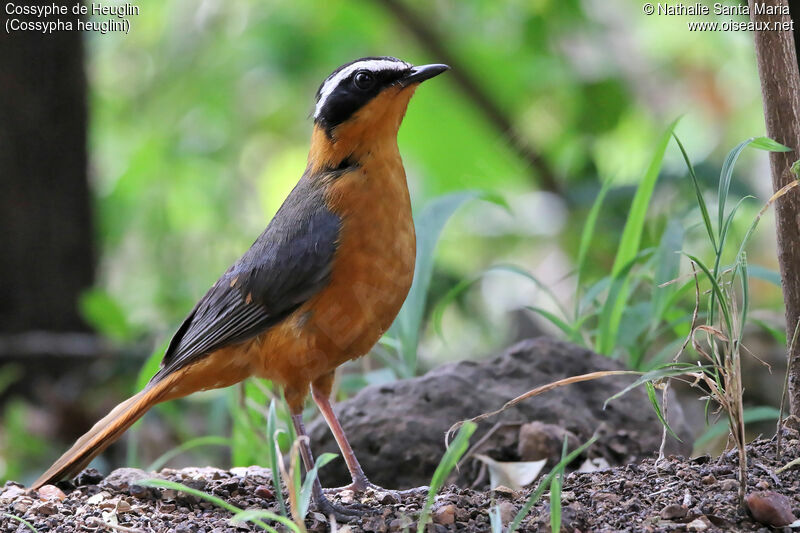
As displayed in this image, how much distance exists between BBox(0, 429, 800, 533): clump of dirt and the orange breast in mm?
518

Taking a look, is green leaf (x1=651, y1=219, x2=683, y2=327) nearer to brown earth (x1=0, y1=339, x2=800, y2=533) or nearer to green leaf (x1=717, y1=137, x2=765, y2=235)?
brown earth (x1=0, y1=339, x2=800, y2=533)

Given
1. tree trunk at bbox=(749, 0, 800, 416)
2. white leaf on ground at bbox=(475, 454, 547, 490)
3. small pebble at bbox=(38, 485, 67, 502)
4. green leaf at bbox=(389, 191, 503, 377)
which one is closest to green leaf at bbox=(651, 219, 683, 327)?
green leaf at bbox=(389, 191, 503, 377)

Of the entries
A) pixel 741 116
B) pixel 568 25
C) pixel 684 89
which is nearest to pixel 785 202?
pixel 568 25

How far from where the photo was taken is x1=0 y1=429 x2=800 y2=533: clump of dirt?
8.75 feet

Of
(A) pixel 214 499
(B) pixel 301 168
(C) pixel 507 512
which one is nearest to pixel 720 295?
(C) pixel 507 512

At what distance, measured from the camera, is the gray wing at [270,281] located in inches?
144

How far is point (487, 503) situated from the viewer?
299 cm

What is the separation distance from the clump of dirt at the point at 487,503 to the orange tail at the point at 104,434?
0.26 ft

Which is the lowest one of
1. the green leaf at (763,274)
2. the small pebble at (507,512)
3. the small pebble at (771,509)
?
the small pebble at (771,509)

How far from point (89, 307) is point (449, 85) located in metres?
4.58

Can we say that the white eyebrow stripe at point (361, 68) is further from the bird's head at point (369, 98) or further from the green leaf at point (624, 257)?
the green leaf at point (624, 257)

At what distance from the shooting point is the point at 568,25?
8.49m

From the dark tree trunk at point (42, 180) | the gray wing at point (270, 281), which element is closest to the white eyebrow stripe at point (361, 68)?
the gray wing at point (270, 281)

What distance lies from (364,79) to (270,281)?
36.9 inches
